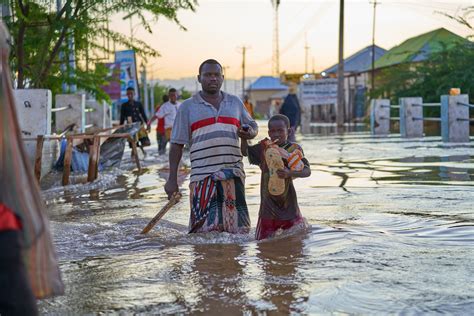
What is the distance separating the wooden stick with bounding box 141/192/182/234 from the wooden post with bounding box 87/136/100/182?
549cm

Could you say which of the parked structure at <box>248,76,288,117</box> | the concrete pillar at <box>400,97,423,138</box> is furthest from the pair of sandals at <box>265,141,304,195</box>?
the parked structure at <box>248,76,288,117</box>

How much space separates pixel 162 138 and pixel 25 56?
4485mm

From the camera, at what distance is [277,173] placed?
699 centimetres

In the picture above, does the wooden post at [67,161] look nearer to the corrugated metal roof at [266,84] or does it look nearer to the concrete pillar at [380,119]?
the concrete pillar at [380,119]

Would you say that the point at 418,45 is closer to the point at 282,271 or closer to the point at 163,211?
the point at 163,211

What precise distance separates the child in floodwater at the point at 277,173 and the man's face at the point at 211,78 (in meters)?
0.48

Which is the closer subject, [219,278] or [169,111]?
[219,278]

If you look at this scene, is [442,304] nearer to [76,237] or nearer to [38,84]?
[76,237]

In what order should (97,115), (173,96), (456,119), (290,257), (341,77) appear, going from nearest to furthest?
1. (290,257)
2. (173,96)
3. (456,119)
4. (97,115)
5. (341,77)

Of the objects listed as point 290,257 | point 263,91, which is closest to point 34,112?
point 290,257

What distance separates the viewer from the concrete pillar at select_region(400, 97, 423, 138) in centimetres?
2626

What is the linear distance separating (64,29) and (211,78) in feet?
30.3

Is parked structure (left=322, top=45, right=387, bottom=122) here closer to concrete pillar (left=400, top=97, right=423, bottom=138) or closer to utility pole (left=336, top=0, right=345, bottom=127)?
utility pole (left=336, top=0, right=345, bottom=127)

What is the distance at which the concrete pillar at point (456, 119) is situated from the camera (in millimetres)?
22266
